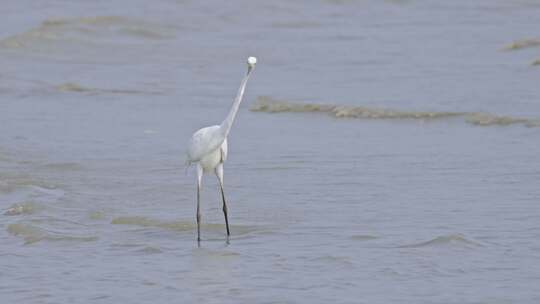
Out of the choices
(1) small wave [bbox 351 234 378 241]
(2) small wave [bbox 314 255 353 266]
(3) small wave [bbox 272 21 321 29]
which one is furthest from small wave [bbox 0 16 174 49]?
(2) small wave [bbox 314 255 353 266]

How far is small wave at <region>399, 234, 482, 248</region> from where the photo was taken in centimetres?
766

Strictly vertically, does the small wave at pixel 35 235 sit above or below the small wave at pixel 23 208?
above

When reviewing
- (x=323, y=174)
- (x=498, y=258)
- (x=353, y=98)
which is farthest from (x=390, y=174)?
(x=353, y=98)

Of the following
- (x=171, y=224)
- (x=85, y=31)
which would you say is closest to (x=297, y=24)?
(x=85, y=31)

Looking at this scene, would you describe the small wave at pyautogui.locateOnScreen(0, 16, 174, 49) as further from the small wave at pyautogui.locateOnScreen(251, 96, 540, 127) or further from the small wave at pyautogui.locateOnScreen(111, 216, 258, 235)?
the small wave at pyautogui.locateOnScreen(111, 216, 258, 235)

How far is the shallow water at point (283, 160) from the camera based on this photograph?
23.8 ft

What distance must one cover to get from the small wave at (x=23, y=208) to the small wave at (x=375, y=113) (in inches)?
183

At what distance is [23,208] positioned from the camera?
9.25 m

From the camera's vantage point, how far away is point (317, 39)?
18719 millimetres

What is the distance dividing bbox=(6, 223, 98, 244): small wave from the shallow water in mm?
20

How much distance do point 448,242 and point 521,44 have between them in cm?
953

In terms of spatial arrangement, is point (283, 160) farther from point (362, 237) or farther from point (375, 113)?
point (362, 237)

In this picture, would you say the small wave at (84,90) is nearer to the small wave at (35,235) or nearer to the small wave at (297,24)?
the small wave at (297,24)

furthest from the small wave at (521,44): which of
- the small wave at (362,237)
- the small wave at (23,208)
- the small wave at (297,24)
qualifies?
the small wave at (362,237)
